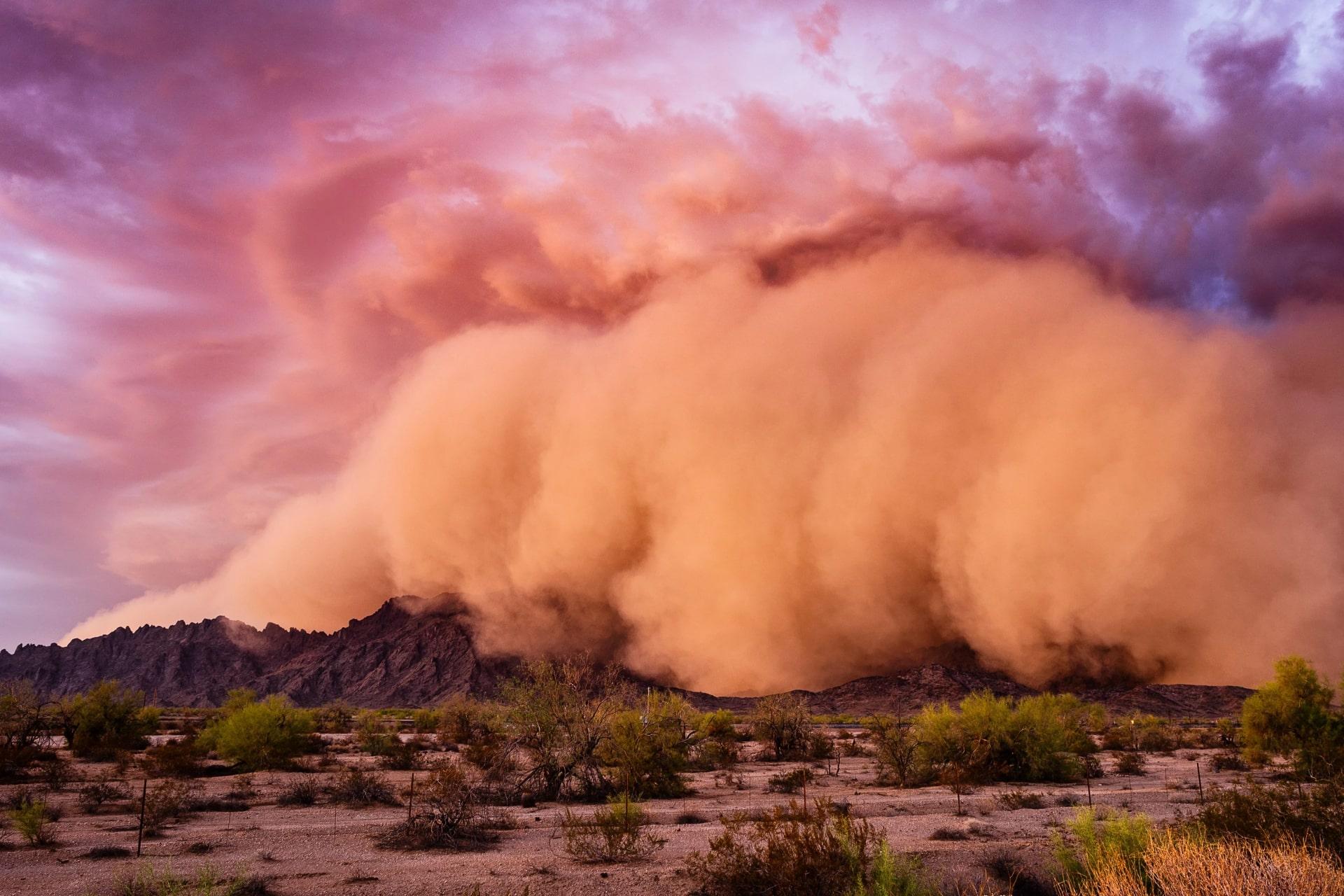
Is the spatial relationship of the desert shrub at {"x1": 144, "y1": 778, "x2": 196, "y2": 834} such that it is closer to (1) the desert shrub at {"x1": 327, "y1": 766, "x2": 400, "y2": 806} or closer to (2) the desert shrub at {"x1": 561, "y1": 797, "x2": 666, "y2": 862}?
(1) the desert shrub at {"x1": 327, "y1": 766, "x2": 400, "y2": 806}

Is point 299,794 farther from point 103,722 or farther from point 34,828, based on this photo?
point 103,722

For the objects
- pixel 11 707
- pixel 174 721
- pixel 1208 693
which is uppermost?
pixel 11 707

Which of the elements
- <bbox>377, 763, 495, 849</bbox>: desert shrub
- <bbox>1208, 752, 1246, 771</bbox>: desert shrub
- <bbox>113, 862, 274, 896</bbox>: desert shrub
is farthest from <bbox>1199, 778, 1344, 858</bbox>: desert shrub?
<bbox>1208, 752, 1246, 771</bbox>: desert shrub

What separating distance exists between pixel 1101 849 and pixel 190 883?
15.6 m

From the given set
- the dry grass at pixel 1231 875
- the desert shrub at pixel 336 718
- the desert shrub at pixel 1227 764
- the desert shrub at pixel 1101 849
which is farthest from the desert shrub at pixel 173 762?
the desert shrub at pixel 1227 764

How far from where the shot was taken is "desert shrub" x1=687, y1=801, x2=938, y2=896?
1354 cm

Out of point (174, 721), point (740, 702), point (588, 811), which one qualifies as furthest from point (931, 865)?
point (740, 702)

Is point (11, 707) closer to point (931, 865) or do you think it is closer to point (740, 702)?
point (931, 865)

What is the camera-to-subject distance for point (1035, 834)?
21766 millimetres

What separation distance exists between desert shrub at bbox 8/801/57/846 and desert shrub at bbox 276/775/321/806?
25.9ft

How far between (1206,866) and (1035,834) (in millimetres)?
13512

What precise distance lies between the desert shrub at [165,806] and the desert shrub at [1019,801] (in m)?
24.7

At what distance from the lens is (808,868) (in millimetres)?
13867

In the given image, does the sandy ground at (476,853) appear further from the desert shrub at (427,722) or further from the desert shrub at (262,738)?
the desert shrub at (427,722)
